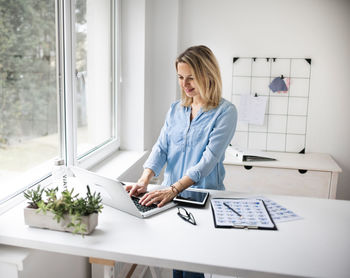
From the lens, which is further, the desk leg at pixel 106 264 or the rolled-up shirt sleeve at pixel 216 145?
the rolled-up shirt sleeve at pixel 216 145

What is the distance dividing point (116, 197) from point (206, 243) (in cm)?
42

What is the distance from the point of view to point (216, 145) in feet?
6.04

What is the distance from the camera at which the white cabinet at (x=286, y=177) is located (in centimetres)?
284

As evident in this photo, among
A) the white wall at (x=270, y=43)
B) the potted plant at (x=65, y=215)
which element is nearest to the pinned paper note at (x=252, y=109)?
the white wall at (x=270, y=43)

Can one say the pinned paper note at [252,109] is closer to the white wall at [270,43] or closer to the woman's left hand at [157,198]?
the white wall at [270,43]

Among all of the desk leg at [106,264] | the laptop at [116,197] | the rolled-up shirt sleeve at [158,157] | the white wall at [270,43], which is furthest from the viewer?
the white wall at [270,43]

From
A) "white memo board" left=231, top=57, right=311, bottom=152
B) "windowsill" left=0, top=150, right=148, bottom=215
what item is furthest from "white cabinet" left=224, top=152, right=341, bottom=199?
"windowsill" left=0, top=150, right=148, bottom=215

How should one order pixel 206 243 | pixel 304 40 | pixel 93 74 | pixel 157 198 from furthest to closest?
pixel 304 40
pixel 93 74
pixel 157 198
pixel 206 243

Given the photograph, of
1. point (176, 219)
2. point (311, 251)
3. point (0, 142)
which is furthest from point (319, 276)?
point (0, 142)

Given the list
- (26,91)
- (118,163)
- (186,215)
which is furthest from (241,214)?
(118,163)

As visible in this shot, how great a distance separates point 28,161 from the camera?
184cm

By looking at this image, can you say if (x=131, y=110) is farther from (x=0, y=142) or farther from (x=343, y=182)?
(x=343, y=182)

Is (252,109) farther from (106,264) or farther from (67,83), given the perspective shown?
(106,264)

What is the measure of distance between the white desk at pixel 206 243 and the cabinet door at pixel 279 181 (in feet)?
4.31
